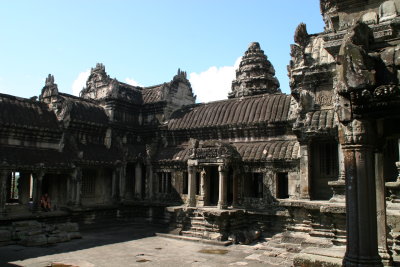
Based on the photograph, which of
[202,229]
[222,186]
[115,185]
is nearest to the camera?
[202,229]

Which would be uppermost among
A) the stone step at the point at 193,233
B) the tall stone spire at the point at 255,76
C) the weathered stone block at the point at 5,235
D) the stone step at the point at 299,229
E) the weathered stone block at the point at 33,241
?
the tall stone spire at the point at 255,76

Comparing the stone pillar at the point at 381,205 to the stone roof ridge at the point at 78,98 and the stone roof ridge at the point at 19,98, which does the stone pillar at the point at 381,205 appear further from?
the stone roof ridge at the point at 78,98

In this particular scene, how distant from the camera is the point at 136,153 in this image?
2522 cm

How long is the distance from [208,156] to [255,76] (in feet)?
56.0

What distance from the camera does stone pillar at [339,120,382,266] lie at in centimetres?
575

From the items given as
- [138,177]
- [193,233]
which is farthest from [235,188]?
[138,177]

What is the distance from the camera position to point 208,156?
2023cm

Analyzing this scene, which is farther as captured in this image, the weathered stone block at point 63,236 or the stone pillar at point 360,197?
the weathered stone block at point 63,236

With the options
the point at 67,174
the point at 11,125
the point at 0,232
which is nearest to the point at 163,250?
the point at 0,232

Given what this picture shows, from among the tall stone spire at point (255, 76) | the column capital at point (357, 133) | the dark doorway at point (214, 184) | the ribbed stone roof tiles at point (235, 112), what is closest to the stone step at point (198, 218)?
the dark doorway at point (214, 184)

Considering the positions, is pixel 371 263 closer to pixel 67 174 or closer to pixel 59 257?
pixel 59 257

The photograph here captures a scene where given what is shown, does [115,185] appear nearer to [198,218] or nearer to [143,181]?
[143,181]

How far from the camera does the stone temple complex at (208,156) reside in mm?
12883

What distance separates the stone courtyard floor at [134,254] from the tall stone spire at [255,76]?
66.7 ft
